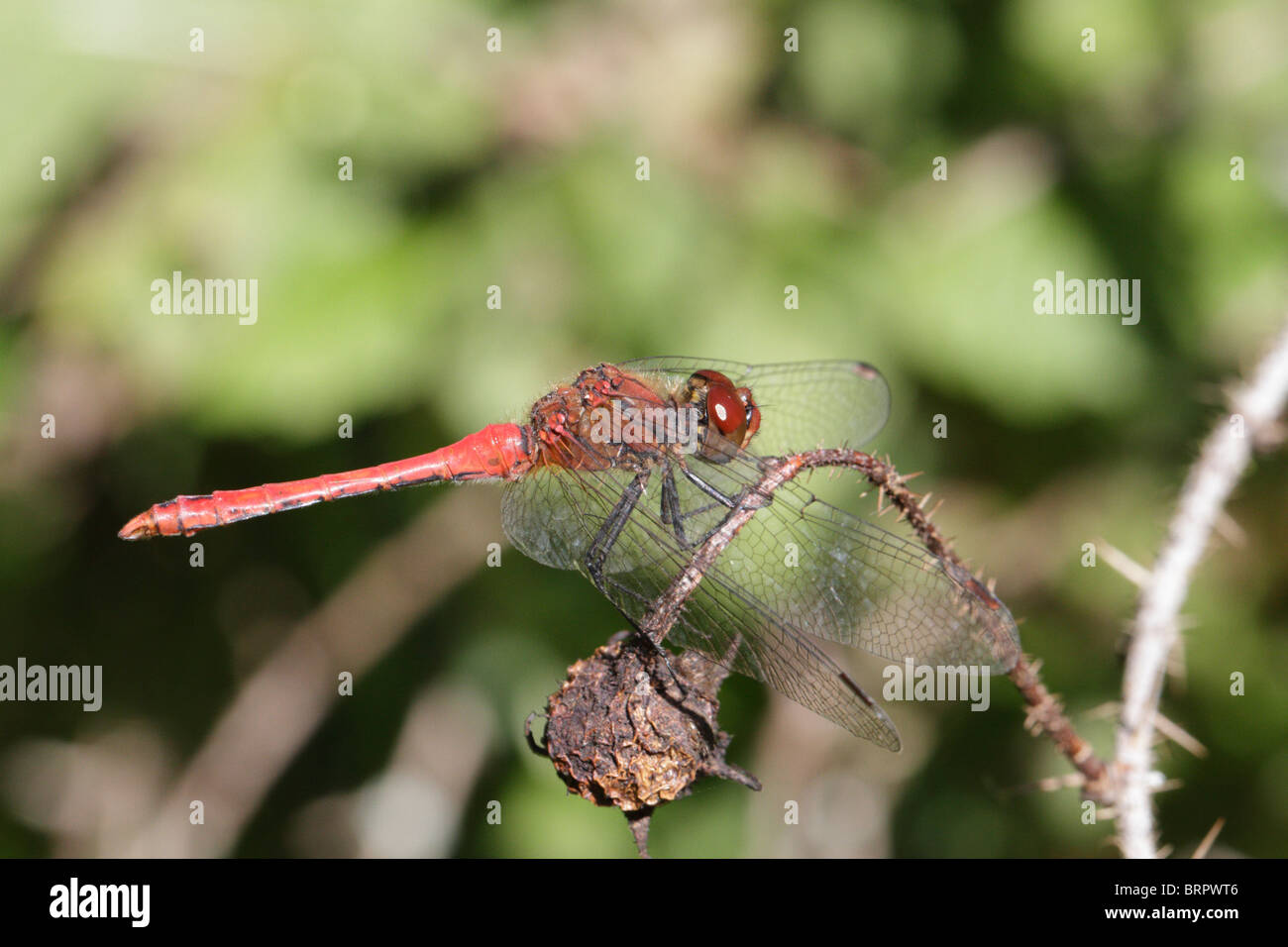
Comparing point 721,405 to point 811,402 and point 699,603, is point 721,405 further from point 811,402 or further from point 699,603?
point 699,603

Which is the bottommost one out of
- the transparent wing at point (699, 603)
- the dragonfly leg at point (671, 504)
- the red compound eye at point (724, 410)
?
the transparent wing at point (699, 603)

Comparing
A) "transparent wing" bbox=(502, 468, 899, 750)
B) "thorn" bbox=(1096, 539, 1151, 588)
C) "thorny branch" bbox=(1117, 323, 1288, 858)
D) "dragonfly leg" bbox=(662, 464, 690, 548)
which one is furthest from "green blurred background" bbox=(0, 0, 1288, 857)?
"thorny branch" bbox=(1117, 323, 1288, 858)

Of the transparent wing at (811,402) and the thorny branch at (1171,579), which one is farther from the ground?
the transparent wing at (811,402)

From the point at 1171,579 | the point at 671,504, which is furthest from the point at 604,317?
the point at 1171,579

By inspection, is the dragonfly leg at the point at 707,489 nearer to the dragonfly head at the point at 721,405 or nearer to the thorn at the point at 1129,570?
the dragonfly head at the point at 721,405

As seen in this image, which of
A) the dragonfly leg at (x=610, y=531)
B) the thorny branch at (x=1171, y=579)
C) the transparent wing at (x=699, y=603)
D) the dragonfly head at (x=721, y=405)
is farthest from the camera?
the dragonfly head at (x=721, y=405)

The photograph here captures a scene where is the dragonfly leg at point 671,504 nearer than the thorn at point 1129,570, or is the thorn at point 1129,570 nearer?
the thorn at point 1129,570

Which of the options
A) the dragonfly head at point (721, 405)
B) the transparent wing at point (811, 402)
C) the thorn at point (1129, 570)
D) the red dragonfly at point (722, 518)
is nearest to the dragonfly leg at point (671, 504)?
the red dragonfly at point (722, 518)
